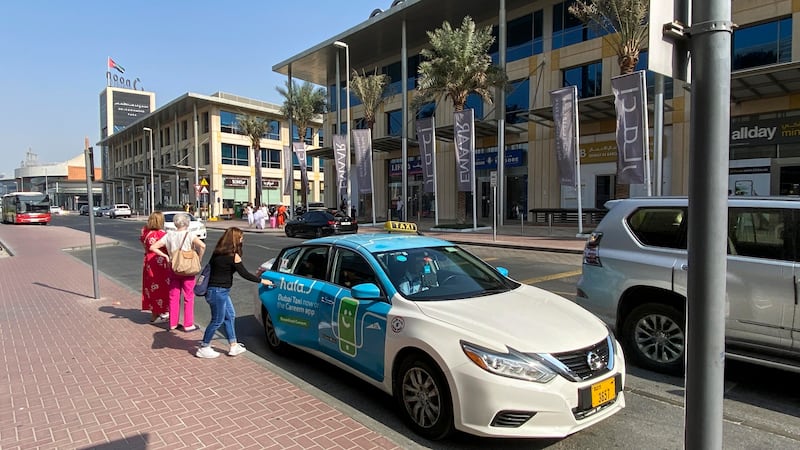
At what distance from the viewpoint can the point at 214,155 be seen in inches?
2153

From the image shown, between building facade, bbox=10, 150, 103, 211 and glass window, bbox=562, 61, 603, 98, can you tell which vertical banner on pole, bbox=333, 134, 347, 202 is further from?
building facade, bbox=10, 150, 103, 211

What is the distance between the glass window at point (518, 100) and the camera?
29078 mm

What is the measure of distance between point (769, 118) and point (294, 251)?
22657 millimetres

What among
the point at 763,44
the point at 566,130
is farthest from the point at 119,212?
the point at 763,44

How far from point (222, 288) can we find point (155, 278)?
2368 mm

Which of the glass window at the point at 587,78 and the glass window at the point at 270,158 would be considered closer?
the glass window at the point at 587,78

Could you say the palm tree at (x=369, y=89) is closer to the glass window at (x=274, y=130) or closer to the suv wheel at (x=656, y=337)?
the suv wheel at (x=656, y=337)

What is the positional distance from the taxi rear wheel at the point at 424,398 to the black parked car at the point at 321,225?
19.8m

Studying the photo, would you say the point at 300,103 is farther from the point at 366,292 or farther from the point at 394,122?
the point at 366,292

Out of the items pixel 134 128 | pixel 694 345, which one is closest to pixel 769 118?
pixel 694 345

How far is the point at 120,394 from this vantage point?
4309mm

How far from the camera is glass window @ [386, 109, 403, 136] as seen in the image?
37.8 metres

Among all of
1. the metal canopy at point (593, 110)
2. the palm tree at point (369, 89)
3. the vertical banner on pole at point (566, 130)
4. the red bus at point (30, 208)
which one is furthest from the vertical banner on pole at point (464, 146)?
the red bus at point (30, 208)

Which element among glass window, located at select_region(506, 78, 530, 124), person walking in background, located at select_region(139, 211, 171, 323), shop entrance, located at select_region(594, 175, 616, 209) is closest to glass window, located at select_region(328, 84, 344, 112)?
glass window, located at select_region(506, 78, 530, 124)
